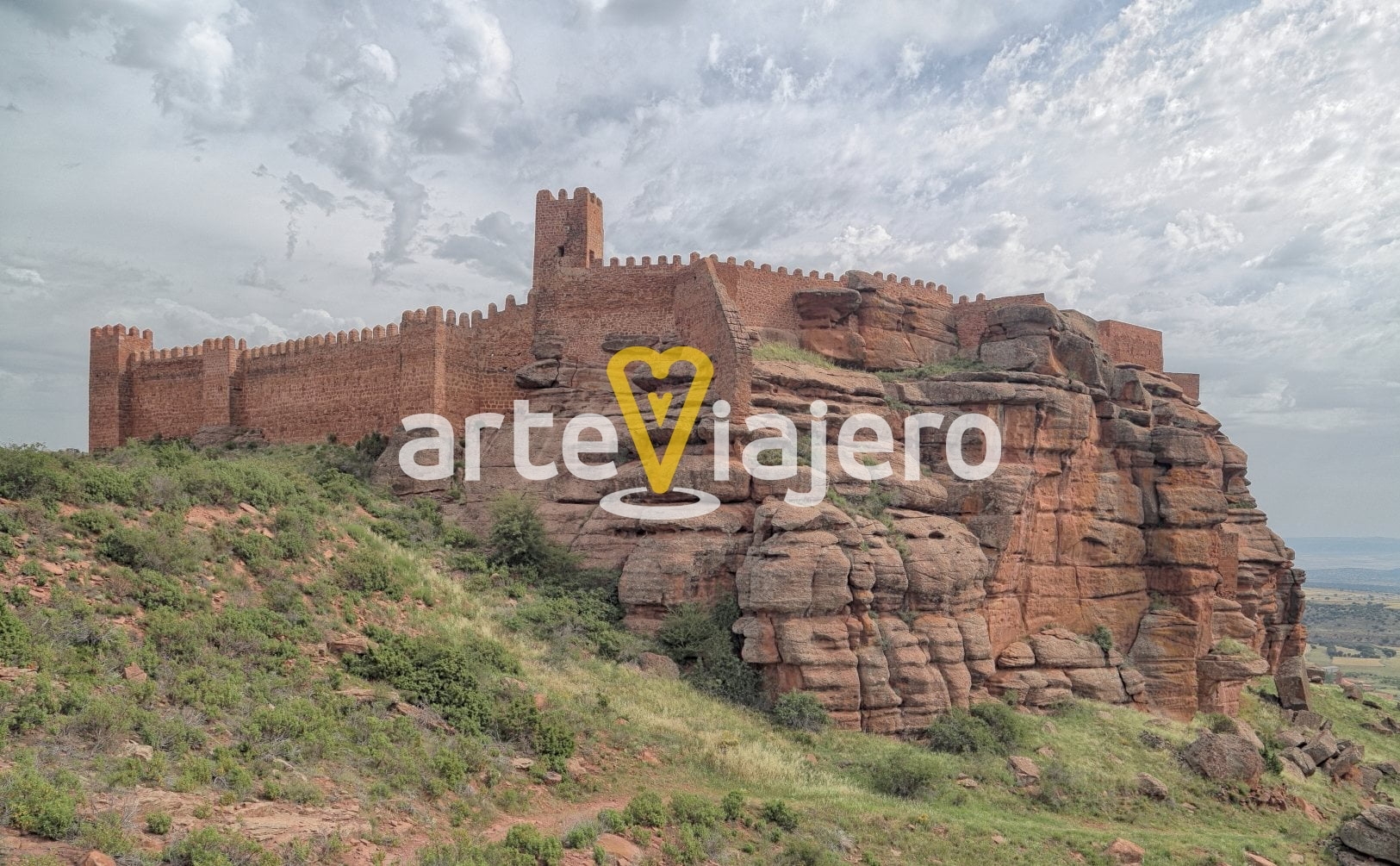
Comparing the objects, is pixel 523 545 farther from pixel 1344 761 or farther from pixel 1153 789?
pixel 1344 761

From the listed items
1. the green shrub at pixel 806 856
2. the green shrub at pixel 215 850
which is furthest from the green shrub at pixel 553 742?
the green shrub at pixel 215 850

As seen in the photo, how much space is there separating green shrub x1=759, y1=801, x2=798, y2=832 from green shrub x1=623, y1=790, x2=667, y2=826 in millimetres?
1737

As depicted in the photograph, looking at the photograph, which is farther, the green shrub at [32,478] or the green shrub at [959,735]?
the green shrub at [959,735]

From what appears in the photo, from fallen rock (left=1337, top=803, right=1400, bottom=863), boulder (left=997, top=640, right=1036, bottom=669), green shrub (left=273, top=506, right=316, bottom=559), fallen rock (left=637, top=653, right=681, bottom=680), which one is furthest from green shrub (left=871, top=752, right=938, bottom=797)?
green shrub (left=273, top=506, right=316, bottom=559)

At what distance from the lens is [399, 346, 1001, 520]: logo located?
22.0 metres

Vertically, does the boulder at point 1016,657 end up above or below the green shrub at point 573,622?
below

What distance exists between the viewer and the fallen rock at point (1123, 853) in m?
15.0

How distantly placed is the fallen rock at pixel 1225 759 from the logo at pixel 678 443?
27.8 ft

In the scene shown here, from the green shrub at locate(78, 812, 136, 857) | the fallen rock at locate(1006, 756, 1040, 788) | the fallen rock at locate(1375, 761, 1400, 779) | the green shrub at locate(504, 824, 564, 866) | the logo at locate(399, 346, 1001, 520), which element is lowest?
the fallen rock at locate(1375, 761, 1400, 779)

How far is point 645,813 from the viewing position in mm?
11680

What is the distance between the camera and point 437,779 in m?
10.9

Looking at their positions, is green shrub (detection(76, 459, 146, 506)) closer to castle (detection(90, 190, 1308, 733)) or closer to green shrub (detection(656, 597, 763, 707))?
castle (detection(90, 190, 1308, 733))

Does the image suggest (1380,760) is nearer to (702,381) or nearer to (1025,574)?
(1025,574)

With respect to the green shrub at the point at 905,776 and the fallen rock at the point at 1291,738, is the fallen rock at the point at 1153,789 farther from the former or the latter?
the fallen rock at the point at 1291,738
